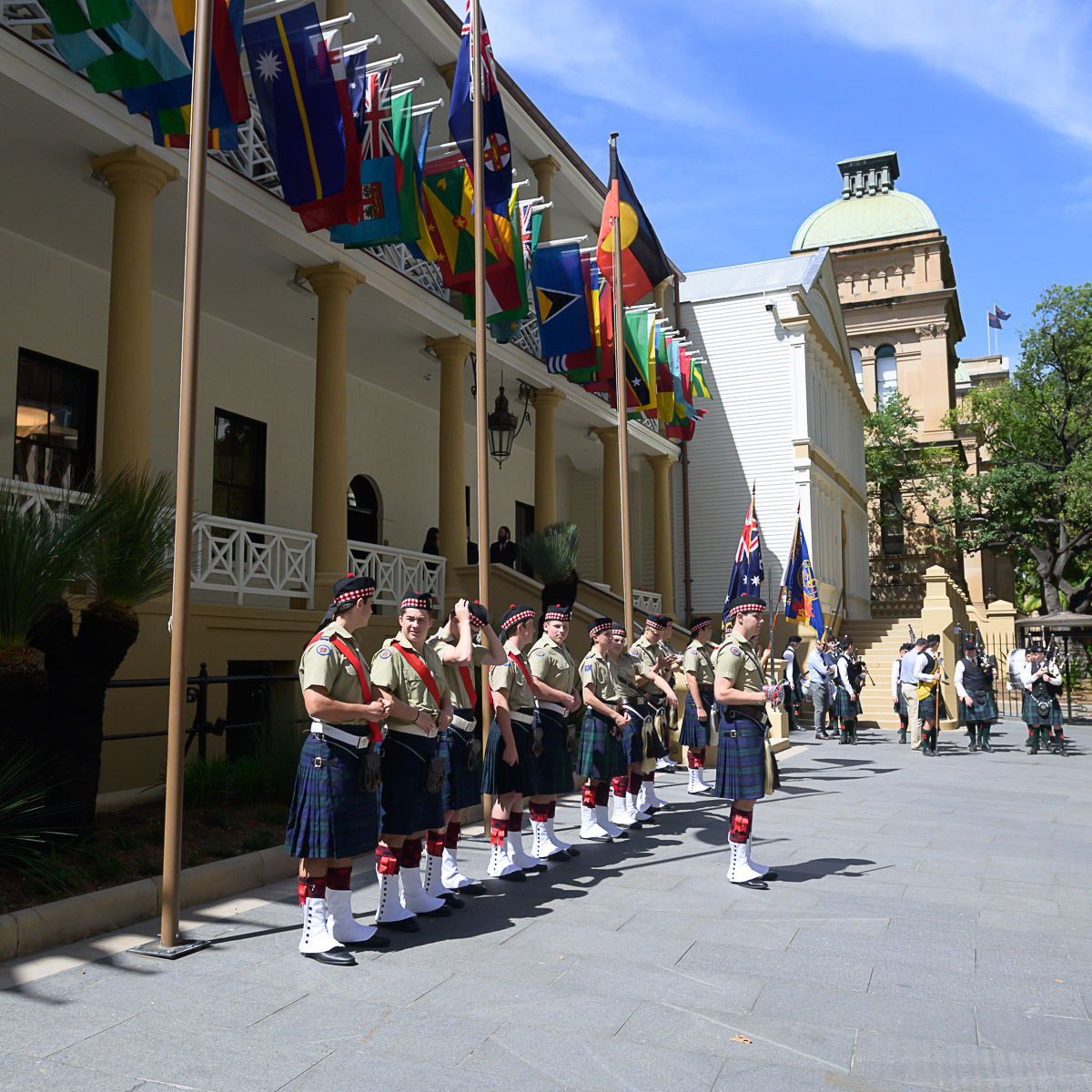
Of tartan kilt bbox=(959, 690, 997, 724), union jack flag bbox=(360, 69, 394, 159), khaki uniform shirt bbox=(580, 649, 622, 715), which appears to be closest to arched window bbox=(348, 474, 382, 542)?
union jack flag bbox=(360, 69, 394, 159)

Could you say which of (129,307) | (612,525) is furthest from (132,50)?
(612,525)

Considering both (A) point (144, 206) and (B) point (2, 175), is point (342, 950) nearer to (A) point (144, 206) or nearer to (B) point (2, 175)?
(A) point (144, 206)

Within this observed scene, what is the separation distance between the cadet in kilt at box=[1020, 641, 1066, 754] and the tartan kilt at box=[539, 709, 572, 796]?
41.6ft

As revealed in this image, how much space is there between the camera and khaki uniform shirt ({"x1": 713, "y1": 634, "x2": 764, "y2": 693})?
→ 736cm

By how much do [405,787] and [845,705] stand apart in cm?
1440

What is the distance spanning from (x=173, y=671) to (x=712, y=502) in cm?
2437

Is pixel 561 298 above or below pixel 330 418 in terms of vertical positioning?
above

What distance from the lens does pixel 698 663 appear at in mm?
11820

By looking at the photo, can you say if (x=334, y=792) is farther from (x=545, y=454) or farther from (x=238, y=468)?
(x=545, y=454)

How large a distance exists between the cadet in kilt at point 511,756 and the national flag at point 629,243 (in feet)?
19.8

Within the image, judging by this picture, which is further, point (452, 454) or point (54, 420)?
point (452, 454)

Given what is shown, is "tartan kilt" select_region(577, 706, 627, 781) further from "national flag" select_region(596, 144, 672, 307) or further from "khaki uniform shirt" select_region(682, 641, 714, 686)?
"national flag" select_region(596, 144, 672, 307)

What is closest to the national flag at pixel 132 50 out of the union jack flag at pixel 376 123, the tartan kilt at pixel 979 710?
the union jack flag at pixel 376 123

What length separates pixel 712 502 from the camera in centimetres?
2898
